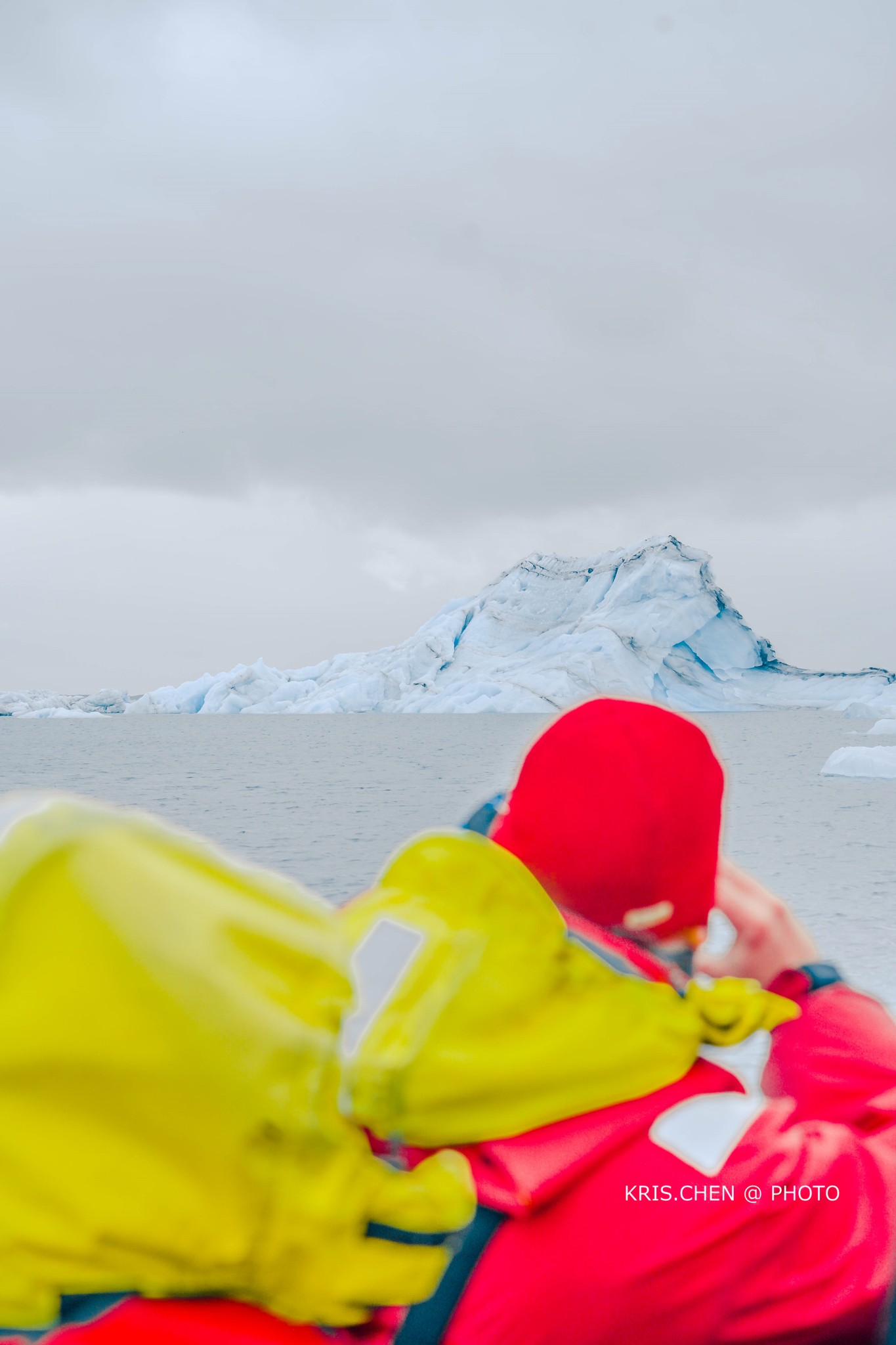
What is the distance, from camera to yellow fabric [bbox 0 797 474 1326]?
440 millimetres

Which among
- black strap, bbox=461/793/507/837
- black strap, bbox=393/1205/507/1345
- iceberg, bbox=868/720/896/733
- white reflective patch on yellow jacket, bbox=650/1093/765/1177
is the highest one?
black strap, bbox=461/793/507/837

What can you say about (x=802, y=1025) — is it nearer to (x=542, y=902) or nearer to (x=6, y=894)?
(x=542, y=902)

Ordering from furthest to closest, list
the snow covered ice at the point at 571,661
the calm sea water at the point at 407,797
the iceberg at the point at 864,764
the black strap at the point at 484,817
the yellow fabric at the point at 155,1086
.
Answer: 1. the snow covered ice at the point at 571,661
2. the iceberg at the point at 864,764
3. the calm sea water at the point at 407,797
4. the black strap at the point at 484,817
5. the yellow fabric at the point at 155,1086

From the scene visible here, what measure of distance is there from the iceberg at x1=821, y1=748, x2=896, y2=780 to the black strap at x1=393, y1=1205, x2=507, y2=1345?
18.9 metres

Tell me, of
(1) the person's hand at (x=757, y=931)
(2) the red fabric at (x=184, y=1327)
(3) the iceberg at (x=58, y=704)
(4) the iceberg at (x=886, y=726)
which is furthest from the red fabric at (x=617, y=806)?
(3) the iceberg at (x=58, y=704)

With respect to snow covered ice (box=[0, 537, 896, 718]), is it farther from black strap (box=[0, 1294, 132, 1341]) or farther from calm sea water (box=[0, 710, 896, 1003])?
black strap (box=[0, 1294, 132, 1341])

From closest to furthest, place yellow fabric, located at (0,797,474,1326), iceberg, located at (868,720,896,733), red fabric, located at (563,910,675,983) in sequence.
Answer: yellow fabric, located at (0,797,474,1326) → red fabric, located at (563,910,675,983) → iceberg, located at (868,720,896,733)

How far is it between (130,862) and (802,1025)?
0.59 m

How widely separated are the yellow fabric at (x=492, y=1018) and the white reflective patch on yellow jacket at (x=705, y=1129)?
0.02m

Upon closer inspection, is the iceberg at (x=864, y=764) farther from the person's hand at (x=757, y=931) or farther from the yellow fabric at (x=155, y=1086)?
the yellow fabric at (x=155, y=1086)

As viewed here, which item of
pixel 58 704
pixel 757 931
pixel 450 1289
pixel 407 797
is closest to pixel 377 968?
pixel 450 1289

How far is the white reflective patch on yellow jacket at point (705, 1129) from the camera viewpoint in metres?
0.63

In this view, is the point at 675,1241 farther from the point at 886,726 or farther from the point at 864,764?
the point at 886,726

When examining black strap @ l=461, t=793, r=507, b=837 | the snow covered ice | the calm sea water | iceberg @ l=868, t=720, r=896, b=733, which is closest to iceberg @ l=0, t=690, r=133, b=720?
the snow covered ice
